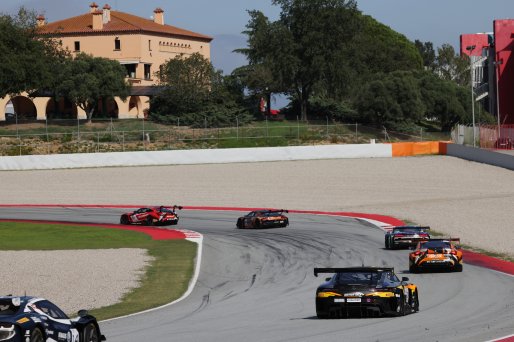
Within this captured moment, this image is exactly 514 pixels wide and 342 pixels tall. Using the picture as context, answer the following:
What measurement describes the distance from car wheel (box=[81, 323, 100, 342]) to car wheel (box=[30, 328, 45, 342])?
139cm

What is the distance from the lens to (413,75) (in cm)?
11988

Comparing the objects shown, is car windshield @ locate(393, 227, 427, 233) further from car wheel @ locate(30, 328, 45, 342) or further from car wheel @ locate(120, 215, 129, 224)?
car wheel @ locate(30, 328, 45, 342)

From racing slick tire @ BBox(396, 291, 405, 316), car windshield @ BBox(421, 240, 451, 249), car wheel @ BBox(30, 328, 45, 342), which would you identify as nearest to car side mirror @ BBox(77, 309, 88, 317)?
car wheel @ BBox(30, 328, 45, 342)

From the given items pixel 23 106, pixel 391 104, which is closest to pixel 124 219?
pixel 391 104

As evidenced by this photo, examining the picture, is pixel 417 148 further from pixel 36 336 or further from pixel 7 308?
pixel 36 336

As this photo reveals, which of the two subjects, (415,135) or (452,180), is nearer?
(452,180)

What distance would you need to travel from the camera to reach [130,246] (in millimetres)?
44750

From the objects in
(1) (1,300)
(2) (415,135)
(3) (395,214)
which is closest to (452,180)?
(3) (395,214)

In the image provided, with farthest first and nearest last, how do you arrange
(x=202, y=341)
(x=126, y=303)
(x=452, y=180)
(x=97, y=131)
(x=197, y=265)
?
(x=97, y=131), (x=452, y=180), (x=197, y=265), (x=126, y=303), (x=202, y=341)

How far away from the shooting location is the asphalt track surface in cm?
2070

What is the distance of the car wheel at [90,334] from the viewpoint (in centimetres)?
1774

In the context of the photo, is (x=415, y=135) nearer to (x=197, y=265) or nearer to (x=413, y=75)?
(x=413, y=75)

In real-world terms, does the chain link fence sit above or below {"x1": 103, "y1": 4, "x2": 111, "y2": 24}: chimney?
below

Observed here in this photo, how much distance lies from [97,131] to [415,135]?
101 feet
